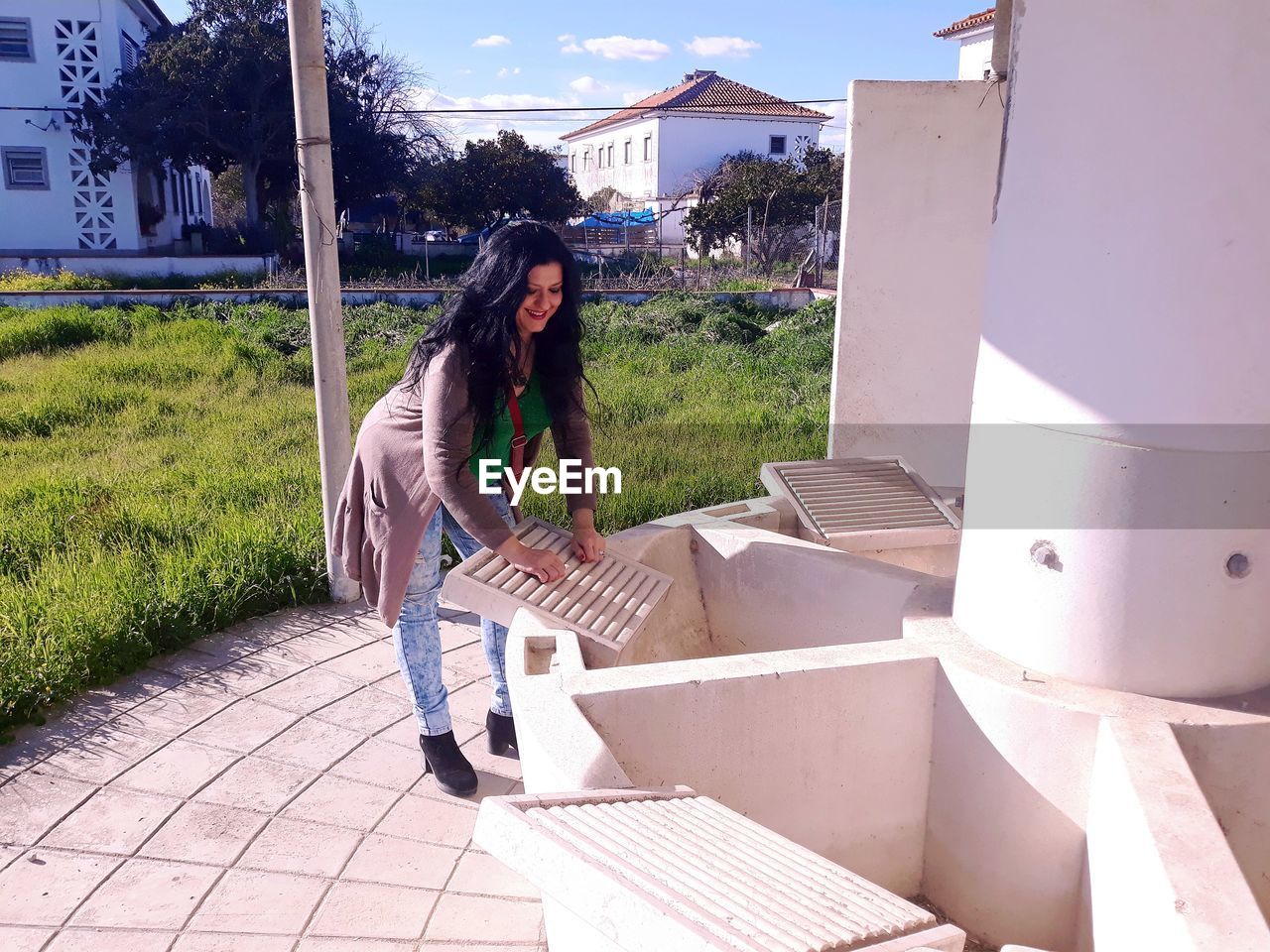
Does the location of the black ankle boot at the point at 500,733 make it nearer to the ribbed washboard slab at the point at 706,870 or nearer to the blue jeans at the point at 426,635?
the blue jeans at the point at 426,635

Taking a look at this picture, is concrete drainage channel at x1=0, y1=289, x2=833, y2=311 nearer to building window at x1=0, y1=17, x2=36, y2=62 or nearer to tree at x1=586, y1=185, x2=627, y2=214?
building window at x1=0, y1=17, x2=36, y2=62

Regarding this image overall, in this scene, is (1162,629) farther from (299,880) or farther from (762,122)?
(762,122)

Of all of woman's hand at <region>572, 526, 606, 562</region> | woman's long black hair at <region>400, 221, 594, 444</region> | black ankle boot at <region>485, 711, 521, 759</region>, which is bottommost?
black ankle boot at <region>485, 711, 521, 759</region>

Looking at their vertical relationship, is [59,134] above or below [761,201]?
above

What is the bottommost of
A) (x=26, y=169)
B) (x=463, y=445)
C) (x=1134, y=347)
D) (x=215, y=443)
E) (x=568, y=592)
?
(x=215, y=443)

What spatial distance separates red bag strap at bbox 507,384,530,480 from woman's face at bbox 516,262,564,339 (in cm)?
19

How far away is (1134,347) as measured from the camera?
218cm

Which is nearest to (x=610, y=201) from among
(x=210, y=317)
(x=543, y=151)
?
(x=543, y=151)

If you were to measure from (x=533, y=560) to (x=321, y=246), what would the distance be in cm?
211

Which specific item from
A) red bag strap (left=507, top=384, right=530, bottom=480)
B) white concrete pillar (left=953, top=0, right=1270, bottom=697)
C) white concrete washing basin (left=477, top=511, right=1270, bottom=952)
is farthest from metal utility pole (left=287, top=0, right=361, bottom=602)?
white concrete pillar (left=953, top=0, right=1270, bottom=697)

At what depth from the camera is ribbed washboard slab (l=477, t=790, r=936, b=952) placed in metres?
1.53

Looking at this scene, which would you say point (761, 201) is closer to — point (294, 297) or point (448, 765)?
point (294, 297)

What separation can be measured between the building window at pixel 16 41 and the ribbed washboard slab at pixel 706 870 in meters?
27.1

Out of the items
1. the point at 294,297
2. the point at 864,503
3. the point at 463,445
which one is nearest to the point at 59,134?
the point at 294,297
